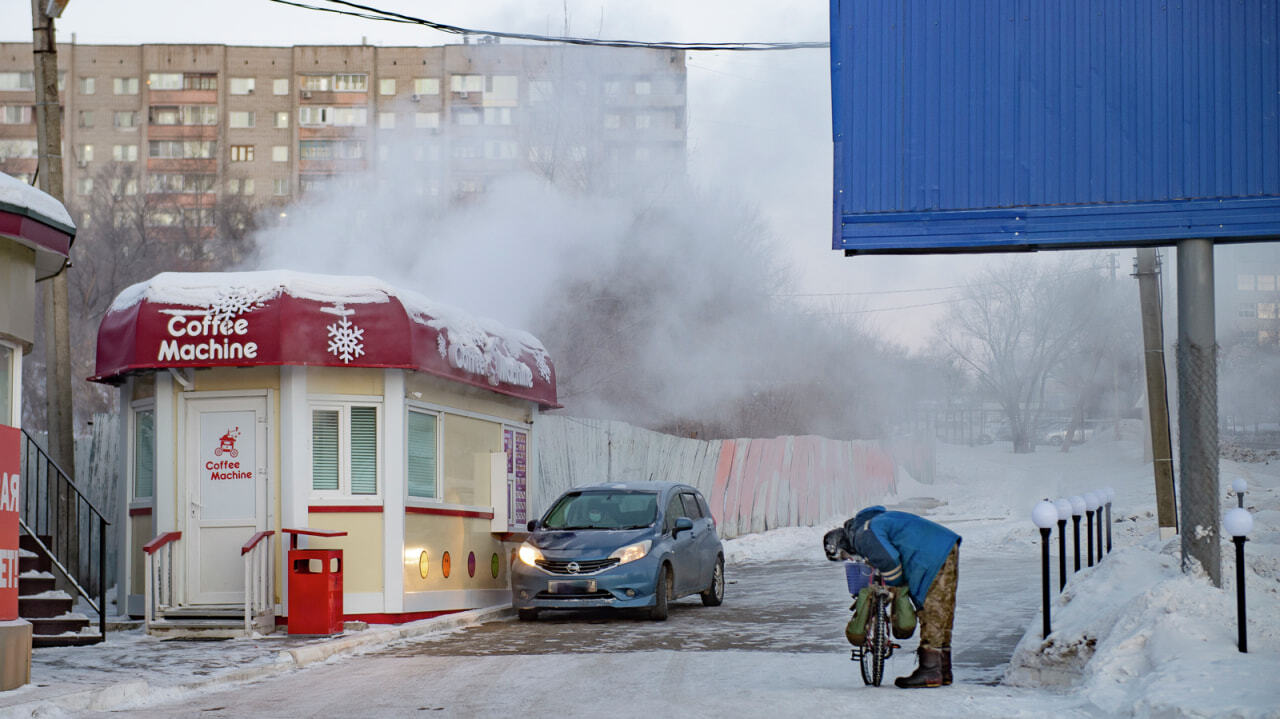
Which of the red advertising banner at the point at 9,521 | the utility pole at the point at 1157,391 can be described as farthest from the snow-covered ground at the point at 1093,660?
the utility pole at the point at 1157,391

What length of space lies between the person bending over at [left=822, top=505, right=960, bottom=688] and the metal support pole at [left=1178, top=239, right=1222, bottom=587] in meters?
1.65

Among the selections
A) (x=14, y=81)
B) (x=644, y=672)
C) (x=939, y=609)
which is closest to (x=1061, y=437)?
(x=14, y=81)

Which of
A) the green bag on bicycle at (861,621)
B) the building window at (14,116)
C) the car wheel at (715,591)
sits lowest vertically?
the car wheel at (715,591)

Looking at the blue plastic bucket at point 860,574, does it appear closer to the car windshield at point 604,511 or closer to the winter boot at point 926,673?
the winter boot at point 926,673

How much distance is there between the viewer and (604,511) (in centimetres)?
1703

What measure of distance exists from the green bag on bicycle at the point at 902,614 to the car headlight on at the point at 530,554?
6.75 m

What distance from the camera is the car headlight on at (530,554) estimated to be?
15.8 metres

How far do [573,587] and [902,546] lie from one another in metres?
6.38

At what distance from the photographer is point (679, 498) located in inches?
697

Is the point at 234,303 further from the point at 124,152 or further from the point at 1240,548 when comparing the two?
the point at 124,152

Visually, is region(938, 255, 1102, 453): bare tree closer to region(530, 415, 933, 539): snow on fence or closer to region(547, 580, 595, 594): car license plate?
region(530, 415, 933, 539): snow on fence

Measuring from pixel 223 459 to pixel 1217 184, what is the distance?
10.4 m

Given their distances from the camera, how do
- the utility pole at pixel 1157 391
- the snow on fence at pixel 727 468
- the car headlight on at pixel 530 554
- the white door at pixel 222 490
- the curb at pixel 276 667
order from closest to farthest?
the curb at pixel 276 667
the white door at pixel 222 490
the car headlight on at pixel 530 554
the utility pole at pixel 1157 391
the snow on fence at pixel 727 468

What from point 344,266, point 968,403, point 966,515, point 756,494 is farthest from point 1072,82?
point 968,403
